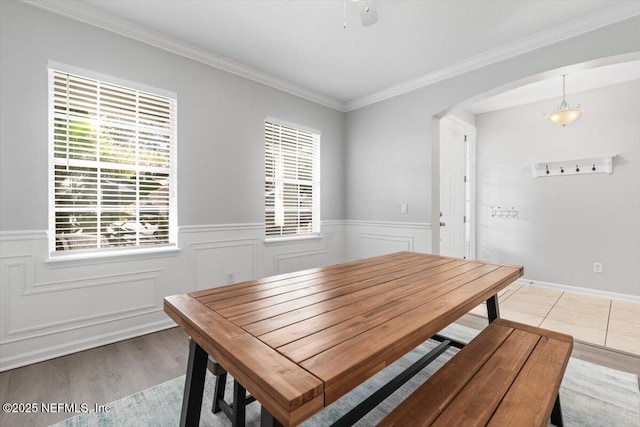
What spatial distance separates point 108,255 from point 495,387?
9.38 ft

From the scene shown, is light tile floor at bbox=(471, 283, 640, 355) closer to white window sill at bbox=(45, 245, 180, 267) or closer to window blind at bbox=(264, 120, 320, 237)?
window blind at bbox=(264, 120, 320, 237)

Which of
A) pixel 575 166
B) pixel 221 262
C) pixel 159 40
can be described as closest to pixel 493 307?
pixel 221 262

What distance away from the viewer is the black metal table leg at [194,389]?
1.23 metres

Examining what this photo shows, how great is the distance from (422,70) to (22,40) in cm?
363

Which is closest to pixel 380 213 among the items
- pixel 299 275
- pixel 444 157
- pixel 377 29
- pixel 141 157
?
pixel 444 157

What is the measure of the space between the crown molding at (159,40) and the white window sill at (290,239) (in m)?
1.89

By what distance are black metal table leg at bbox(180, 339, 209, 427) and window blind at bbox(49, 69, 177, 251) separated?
1.88 m

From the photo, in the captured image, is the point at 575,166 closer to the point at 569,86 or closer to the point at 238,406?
the point at 569,86

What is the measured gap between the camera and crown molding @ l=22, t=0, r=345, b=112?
2301mm

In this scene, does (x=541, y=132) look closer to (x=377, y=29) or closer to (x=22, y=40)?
(x=377, y=29)

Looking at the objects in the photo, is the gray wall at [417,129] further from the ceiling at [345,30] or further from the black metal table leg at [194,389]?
the black metal table leg at [194,389]

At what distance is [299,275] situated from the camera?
5.87 feet

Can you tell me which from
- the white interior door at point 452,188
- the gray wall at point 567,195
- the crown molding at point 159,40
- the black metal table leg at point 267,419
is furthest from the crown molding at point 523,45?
the black metal table leg at point 267,419

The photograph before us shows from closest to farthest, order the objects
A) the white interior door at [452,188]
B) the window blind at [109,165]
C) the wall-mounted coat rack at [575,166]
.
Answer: the window blind at [109,165]
the wall-mounted coat rack at [575,166]
the white interior door at [452,188]
